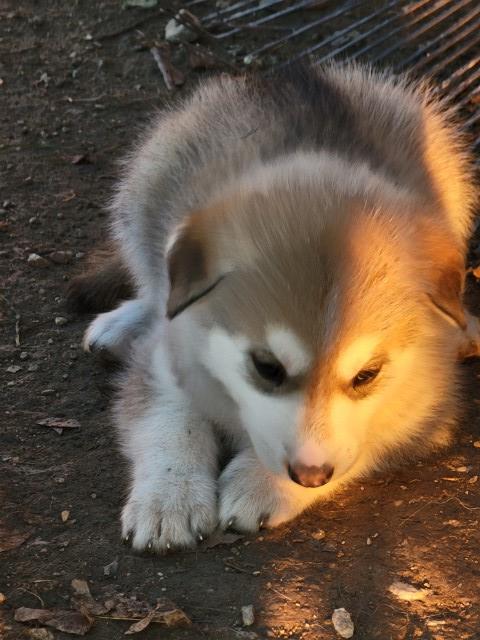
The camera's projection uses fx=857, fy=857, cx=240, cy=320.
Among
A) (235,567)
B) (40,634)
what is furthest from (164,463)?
(40,634)

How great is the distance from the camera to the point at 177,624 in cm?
219

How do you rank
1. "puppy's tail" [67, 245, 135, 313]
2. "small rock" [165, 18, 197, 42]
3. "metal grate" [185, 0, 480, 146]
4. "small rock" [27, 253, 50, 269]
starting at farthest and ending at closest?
1. "small rock" [165, 18, 197, 42]
2. "metal grate" [185, 0, 480, 146]
3. "small rock" [27, 253, 50, 269]
4. "puppy's tail" [67, 245, 135, 313]

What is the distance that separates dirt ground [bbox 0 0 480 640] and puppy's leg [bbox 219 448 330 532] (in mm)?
51

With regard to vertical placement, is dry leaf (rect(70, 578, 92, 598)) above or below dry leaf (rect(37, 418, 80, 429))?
above

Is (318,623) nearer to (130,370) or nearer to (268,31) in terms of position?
(130,370)

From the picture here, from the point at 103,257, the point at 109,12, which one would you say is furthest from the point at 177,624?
the point at 109,12

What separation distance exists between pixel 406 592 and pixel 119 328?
1.57 meters

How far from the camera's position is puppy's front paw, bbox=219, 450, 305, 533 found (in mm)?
2527

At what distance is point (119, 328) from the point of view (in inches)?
133

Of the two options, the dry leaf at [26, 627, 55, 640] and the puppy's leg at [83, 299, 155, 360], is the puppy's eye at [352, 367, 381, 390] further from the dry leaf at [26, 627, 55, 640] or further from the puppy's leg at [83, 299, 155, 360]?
the puppy's leg at [83, 299, 155, 360]

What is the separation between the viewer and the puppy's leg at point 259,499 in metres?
2.53

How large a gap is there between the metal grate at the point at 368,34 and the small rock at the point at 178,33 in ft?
0.37

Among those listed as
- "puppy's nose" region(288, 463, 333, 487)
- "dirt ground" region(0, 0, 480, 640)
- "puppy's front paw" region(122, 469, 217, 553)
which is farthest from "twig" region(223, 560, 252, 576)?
"puppy's nose" region(288, 463, 333, 487)

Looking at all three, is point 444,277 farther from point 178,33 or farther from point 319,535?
point 178,33
